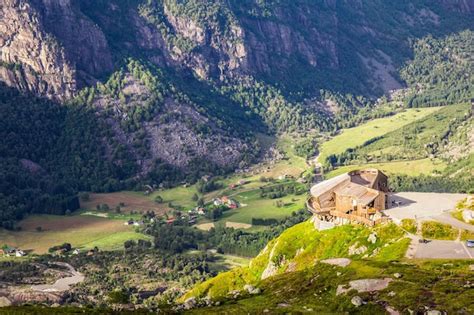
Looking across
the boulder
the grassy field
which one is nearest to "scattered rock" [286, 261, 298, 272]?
the grassy field

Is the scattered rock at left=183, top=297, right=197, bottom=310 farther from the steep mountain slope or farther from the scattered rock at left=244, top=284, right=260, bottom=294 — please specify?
the scattered rock at left=244, top=284, right=260, bottom=294

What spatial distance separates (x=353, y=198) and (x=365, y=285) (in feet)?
114

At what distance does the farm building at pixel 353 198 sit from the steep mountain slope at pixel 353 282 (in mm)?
3037

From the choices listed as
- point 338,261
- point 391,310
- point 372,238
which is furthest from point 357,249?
point 391,310

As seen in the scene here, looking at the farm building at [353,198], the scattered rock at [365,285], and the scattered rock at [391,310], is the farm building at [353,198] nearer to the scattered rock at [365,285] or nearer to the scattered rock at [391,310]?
the scattered rock at [365,285]

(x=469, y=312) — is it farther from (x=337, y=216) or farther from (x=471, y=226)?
(x=337, y=216)

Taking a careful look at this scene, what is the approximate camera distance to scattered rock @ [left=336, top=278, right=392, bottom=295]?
105688 mm

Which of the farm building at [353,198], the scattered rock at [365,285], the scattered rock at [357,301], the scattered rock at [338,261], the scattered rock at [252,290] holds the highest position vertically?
the farm building at [353,198]

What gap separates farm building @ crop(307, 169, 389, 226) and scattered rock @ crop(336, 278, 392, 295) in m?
28.0

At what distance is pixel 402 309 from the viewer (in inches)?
3787

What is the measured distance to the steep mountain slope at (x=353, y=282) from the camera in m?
99.2

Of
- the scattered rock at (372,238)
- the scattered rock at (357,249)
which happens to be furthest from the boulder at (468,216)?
the scattered rock at (357,249)

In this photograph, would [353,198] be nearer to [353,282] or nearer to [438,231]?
[438,231]

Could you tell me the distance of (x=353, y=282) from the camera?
108875 millimetres
